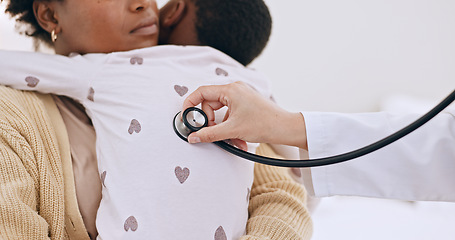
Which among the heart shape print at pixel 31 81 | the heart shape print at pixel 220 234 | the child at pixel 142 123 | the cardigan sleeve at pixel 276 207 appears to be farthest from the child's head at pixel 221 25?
the heart shape print at pixel 220 234

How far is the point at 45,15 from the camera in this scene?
0.89 meters

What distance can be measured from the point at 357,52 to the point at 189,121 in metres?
1.28

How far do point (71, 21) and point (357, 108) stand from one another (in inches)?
52.2

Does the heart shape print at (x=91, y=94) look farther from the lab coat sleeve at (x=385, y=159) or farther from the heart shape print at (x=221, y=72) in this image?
the lab coat sleeve at (x=385, y=159)

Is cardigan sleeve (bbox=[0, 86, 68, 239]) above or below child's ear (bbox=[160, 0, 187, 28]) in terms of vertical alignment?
below

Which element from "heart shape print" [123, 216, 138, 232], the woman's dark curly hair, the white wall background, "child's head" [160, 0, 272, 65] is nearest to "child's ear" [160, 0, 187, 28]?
"child's head" [160, 0, 272, 65]

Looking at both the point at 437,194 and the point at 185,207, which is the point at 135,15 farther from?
the point at 437,194

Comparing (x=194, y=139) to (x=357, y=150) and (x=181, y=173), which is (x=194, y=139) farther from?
(x=357, y=150)

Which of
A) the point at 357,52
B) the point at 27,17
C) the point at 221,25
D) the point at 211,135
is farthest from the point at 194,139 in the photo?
the point at 357,52

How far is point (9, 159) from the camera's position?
633 mm

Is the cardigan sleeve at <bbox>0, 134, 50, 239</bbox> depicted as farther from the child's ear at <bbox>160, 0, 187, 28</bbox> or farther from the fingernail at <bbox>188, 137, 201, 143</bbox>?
the child's ear at <bbox>160, 0, 187, 28</bbox>

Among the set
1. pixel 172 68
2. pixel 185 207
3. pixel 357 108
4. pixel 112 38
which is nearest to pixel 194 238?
pixel 185 207

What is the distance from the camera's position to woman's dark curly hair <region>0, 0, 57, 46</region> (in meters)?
0.91

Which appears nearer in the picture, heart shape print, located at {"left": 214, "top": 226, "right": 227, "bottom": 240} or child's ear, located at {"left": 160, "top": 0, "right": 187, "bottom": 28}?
heart shape print, located at {"left": 214, "top": 226, "right": 227, "bottom": 240}
